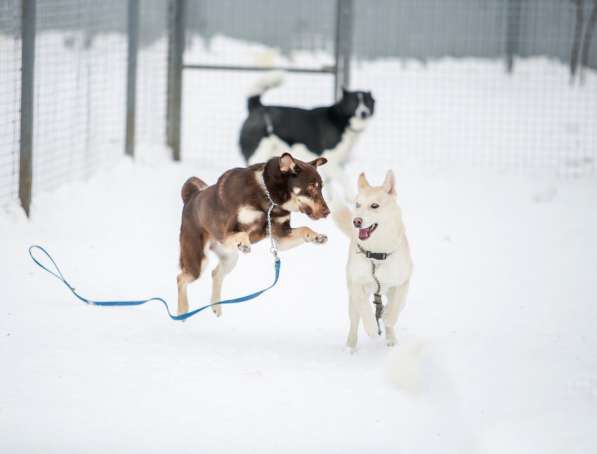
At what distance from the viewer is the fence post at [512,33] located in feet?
35.6

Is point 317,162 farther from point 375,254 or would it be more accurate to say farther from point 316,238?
point 375,254

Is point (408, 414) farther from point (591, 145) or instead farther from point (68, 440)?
point (591, 145)

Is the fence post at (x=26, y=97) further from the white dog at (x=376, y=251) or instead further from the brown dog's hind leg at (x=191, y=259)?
the white dog at (x=376, y=251)

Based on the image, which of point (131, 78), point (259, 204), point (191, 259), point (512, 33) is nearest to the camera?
point (259, 204)

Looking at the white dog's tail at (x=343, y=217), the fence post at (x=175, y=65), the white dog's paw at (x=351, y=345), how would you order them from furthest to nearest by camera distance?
1. the fence post at (x=175, y=65)
2. the white dog's tail at (x=343, y=217)
3. the white dog's paw at (x=351, y=345)

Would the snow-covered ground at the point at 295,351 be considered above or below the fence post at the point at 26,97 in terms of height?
below

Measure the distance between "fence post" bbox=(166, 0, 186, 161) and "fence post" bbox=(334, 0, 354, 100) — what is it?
5.34ft

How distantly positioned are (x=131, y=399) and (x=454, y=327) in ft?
6.27

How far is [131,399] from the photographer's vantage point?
3.72 metres

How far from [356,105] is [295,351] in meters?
4.35

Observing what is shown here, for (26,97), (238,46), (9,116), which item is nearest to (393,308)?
(26,97)

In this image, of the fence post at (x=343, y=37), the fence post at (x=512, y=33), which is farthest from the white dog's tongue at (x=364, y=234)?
the fence post at (x=512, y=33)

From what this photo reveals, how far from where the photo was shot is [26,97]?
6547mm

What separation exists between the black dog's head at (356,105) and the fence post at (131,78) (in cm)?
205
